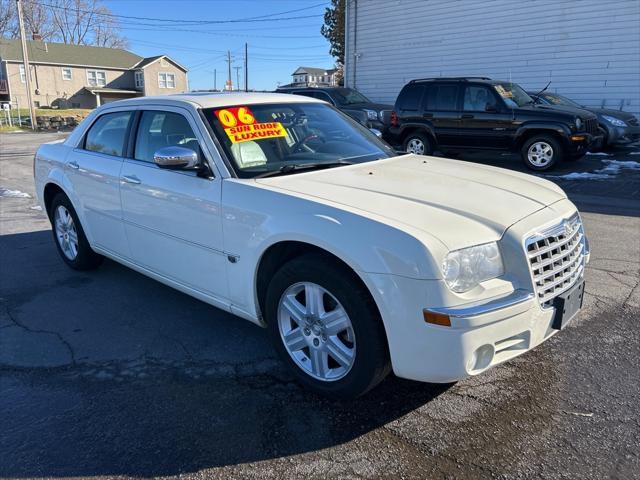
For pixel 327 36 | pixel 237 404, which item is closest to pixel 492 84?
pixel 237 404

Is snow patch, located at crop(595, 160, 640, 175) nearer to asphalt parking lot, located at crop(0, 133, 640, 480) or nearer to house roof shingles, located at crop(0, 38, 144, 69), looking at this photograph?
asphalt parking lot, located at crop(0, 133, 640, 480)

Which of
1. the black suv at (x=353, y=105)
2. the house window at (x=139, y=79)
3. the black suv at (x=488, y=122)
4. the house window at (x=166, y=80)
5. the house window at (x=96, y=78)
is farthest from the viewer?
the house window at (x=166, y=80)

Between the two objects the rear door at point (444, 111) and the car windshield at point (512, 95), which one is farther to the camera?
the rear door at point (444, 111)

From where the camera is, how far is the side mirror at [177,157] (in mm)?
3369

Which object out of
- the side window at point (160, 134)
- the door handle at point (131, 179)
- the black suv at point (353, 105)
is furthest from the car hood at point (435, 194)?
the black suv at point (353, 105)

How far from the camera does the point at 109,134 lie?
4641mm

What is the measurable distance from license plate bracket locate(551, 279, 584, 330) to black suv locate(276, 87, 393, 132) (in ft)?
35.5

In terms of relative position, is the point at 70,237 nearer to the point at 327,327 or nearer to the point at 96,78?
the point at 327,327

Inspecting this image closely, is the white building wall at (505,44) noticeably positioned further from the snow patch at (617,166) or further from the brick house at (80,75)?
the brick house at (80,75)

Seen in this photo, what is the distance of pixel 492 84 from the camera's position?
1126 cm

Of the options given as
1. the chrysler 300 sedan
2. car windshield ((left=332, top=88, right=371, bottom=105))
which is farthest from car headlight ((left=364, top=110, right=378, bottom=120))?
the chrysler 300 sedan

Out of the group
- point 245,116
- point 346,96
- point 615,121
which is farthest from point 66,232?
point 615,121

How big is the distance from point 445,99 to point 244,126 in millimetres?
9179

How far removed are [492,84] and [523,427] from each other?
9.91 metres
